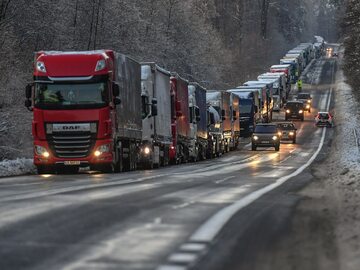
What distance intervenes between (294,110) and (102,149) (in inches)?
2555

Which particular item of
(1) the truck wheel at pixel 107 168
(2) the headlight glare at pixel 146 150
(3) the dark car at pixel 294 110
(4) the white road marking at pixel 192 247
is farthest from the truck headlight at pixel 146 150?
(3) the dark car at pixel 294 110

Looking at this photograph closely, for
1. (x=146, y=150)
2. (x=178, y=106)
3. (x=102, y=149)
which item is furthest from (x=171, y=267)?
(x=178, y=106)

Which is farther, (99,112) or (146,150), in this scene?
(146,150)

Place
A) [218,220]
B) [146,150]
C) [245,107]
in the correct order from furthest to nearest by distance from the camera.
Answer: [245,107] → [146,150] → [218,220]

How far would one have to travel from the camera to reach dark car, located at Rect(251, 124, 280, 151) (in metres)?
52.3

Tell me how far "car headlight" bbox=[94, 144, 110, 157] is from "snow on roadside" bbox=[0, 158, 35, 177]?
3.13 m

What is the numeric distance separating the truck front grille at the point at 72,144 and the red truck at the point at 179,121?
35.4ft

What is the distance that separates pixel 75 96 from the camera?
2245 centimetres

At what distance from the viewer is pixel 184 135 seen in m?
35.6

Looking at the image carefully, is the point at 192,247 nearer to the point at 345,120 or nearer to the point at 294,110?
the point at 345,120

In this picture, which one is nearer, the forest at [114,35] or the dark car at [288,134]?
the forest at [114,35]

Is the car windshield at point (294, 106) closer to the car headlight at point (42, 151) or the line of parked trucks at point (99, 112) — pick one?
the line of parked trucks at point (99, 112)

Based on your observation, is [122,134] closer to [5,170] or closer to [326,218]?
[5,170]

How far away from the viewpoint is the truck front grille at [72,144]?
22531 mm
